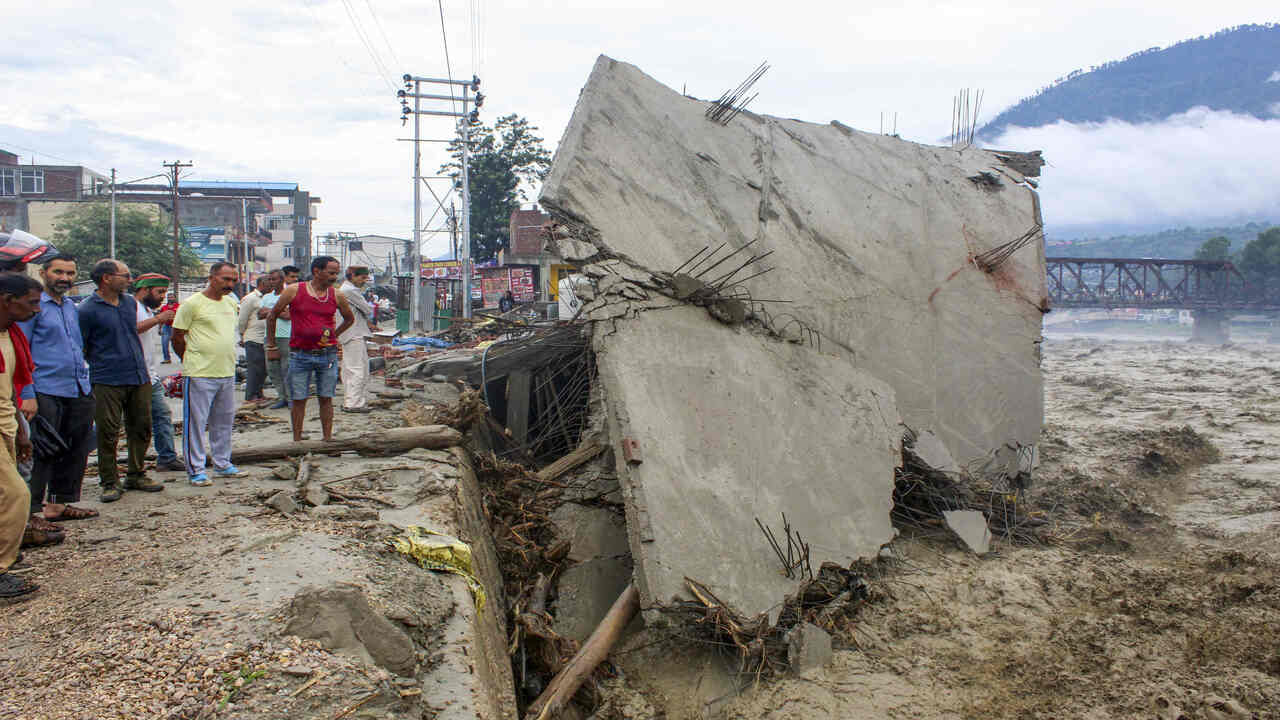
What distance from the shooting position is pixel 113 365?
470 cm

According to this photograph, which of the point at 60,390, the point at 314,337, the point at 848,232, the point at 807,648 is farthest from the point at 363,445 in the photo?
the point at 848,232

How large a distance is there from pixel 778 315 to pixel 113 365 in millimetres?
4137

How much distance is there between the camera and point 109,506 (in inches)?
179

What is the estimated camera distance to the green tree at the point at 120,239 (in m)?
34.9

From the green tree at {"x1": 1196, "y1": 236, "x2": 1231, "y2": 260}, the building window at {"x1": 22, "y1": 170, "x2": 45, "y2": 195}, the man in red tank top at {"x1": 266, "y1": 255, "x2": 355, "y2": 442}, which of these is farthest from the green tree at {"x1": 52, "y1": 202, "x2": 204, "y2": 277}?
the green tree at {"x1": 1196, "y1": 236, "x2": 1231, "y2": 260}

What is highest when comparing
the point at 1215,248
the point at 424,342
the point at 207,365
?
the point at 1215,248

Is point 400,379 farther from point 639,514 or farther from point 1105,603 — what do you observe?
point 1105,603

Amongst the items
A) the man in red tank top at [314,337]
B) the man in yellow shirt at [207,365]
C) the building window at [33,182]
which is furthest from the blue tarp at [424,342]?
the building window at [33,182]

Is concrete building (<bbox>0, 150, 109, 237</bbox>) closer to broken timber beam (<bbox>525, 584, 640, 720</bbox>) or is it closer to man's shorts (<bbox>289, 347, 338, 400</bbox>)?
man's shorts (<bbox>289, 347, 338, 400</bbox>)

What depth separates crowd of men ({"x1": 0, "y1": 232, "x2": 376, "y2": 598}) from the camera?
353 centimetres

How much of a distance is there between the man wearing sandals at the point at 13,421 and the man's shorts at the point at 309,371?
2125 mm

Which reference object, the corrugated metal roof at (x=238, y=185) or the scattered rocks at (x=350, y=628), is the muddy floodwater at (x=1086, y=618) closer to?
the scattered rocks at (x=350, y=628)

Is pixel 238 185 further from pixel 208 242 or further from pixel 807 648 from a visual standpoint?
pixel 807 648

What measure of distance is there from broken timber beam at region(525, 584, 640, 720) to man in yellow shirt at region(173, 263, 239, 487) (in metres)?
2.96
